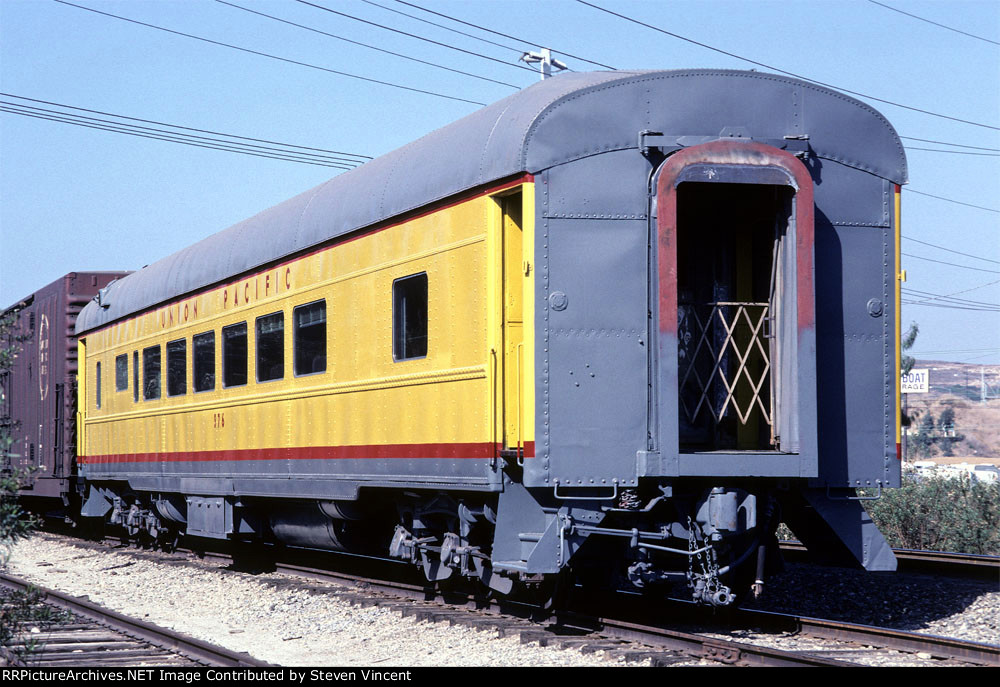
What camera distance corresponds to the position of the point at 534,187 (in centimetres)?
844

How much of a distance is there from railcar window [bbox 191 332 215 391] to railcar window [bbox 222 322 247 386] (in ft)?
1.29

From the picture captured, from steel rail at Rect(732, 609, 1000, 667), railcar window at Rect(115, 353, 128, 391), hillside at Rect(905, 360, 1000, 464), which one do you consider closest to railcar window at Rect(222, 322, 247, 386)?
railcar window at Rect(115, 353, 128, 391)

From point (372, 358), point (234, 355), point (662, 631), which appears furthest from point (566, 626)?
point (234, 355)

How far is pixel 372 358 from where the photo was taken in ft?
34.5

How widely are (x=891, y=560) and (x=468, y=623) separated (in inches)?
122

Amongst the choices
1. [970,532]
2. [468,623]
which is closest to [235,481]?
[468,623]

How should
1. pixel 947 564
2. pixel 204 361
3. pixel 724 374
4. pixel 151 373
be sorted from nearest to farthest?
1. pixel 724 374
2. pixel 947 564
3. pixel 204 361
4. pixel 151 373

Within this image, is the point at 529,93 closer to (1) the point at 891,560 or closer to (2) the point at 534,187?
(2) the point at 534,187

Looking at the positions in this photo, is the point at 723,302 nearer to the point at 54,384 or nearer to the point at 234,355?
the point at 234,355

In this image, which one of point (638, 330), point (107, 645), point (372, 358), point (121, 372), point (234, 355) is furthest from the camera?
point (121, 372)

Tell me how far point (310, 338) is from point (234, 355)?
2122mm

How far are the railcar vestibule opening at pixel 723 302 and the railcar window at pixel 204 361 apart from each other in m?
6.67

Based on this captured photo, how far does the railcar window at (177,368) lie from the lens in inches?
599

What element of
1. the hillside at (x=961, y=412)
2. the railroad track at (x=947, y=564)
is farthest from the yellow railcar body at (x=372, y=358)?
the hillside at (x=961, y=412)
